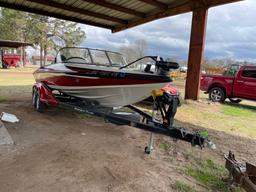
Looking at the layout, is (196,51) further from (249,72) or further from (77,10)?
(77,10)

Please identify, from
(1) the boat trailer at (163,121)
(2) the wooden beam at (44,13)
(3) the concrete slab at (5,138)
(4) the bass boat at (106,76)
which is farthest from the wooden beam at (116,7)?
(3) the concrete slab at (5,138)

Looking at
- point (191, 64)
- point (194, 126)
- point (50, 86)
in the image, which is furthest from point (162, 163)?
point (191, 64)

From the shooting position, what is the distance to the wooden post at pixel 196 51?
8.74m

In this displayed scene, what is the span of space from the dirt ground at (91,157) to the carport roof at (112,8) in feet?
15.6

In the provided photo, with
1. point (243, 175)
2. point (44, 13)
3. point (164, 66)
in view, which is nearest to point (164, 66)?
point (164, 66)

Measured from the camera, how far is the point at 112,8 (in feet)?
29.1

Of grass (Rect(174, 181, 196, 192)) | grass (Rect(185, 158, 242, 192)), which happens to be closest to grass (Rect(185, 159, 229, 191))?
grass (Rect(185, 158, 242, 192))

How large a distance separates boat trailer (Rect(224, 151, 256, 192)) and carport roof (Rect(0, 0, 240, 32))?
19.2 feet

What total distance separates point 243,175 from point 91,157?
209cm

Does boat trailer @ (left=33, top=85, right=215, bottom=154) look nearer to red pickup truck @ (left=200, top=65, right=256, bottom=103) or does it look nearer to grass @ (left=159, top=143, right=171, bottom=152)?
grass @ (left=159, top=143, right=171, bottom=152)

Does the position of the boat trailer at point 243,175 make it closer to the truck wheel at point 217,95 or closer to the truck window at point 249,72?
the truck window at point 249,72

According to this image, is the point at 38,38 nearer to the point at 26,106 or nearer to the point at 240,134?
the point at 26,106

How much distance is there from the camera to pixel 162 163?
12.1 ft

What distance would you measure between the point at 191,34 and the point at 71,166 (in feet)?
23.9
